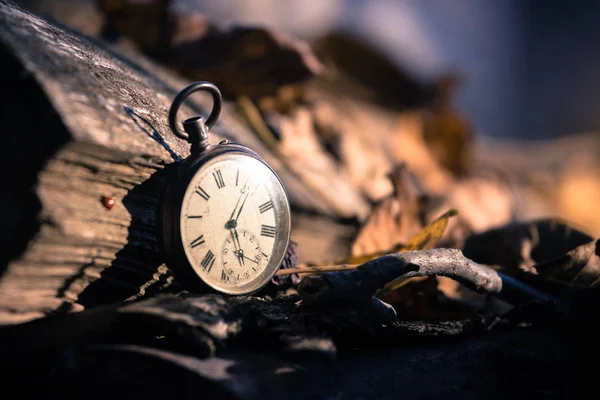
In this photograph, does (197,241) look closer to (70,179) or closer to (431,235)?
(70,179)

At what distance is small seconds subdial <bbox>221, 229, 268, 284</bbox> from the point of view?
1.41 metres

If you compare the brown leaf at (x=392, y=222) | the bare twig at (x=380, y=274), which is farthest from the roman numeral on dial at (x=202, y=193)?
the brown leaf at (x=392, y=222)

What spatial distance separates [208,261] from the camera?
1369 mm

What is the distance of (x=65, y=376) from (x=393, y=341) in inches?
33.4

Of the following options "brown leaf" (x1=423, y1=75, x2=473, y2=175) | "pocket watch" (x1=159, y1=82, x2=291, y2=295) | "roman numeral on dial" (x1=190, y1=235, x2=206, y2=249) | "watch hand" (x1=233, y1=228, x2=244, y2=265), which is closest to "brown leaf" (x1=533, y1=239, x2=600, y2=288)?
"pocket watch" (x1=159, y1=82, x2=291, y2=295)

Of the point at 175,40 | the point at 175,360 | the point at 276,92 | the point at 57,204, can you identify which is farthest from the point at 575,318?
the point at 175,40

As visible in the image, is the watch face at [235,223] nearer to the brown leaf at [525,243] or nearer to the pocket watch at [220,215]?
the pocket watch at [220,215]

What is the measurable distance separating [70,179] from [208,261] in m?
0.39

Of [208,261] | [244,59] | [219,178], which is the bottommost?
[208,261]

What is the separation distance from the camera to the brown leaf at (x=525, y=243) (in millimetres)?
2209

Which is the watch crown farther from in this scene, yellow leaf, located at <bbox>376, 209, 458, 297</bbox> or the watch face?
yellow leaf, located at <bbox>376, 209, 458, 297</bbox>

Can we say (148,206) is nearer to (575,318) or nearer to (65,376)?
(65,376)

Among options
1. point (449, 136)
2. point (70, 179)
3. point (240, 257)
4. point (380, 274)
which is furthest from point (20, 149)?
point (449, 136)

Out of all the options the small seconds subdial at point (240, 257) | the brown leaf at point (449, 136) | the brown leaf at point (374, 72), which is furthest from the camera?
the brown leaf at point (374, 72)
